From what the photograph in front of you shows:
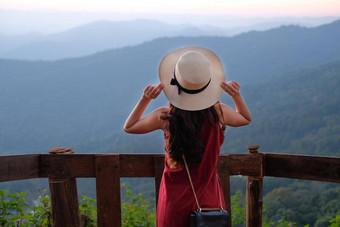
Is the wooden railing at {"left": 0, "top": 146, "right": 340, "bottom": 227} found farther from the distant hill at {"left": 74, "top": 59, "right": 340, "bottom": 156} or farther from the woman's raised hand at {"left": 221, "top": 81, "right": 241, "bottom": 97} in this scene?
the distant hill at {"left": 74, "top": 59, "right": 340, "bottom": 156}

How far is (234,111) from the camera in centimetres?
222

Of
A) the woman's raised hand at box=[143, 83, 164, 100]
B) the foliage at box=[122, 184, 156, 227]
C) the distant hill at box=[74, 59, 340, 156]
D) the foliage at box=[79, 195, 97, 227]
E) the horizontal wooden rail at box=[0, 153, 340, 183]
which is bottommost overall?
the distant hill at box=[74, 59, 340, 156]

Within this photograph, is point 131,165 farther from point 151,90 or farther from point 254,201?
point 151,90

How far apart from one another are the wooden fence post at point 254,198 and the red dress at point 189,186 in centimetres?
101

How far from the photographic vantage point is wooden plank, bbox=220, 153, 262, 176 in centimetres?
314

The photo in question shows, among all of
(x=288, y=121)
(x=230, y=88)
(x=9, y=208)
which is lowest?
(x=288, y=121)

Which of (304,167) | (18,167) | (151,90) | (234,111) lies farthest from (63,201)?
(304,167)

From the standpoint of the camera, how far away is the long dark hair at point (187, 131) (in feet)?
6.86

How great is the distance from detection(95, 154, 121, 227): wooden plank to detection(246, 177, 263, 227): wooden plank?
946 millimetres

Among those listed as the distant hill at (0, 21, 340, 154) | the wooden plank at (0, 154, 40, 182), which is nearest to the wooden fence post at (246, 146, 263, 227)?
the wooden plank at (0, 154, 40, 182)

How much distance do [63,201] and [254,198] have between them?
1.37 meters

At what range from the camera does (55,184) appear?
123 inches

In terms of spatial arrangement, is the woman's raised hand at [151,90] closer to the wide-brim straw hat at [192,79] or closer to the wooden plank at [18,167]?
the wide-brim straw hat at [192,79]

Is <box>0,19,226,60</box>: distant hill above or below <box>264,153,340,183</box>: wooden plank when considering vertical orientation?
above
